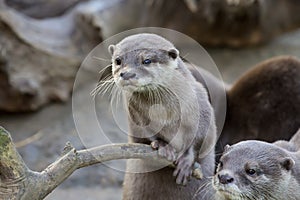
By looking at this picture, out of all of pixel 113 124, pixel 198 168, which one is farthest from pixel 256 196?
pixel 113 124

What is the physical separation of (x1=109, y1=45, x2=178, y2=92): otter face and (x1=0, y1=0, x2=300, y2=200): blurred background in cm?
164

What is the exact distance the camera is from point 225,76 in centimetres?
559

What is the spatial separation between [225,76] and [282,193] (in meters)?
2.51

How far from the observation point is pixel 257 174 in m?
3.08

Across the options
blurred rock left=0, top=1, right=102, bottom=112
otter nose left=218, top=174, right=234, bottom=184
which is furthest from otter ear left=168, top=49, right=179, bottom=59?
blurred rock left=0, top=1, right=102, bottom=112

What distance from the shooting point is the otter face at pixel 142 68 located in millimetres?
3105

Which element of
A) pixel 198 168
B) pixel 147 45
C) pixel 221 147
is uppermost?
pixel 147 45

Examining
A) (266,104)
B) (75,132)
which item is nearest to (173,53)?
(266,104)

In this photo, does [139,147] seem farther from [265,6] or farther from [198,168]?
[265,6]

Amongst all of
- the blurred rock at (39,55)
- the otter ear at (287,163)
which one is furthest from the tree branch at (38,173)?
the blurred rock at (39,55)

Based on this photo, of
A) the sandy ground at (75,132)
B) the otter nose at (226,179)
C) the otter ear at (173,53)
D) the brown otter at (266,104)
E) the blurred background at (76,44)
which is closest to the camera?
the otter nose at (226,179)

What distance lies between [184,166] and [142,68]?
48 cm

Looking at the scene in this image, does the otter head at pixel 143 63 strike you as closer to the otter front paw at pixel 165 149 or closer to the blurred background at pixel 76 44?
the otter front paw at pixel 165 149

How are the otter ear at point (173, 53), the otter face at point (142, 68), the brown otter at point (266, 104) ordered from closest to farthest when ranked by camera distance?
the otter face at point (142, 68) → the otter ear at point (173, 53) → the brown otter at point (266, 104)
